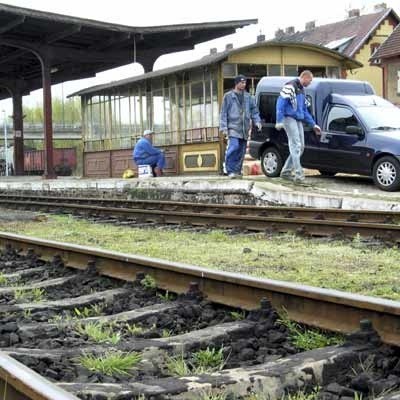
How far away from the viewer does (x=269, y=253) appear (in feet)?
22.4

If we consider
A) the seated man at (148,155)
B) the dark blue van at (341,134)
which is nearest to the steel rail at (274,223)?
the dark blue van at (341,134)

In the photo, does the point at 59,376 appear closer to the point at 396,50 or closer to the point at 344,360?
the point at 344,360

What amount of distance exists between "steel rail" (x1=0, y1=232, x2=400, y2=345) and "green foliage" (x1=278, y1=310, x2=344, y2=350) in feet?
0.15

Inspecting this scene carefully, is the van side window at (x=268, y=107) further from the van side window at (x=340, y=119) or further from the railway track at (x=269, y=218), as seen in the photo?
the railway track at (x=269, y=218)

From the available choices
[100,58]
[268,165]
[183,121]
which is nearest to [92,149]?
[100,58]

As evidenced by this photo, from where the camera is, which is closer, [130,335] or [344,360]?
[344,360]

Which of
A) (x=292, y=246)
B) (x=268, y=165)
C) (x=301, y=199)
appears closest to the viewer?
(x=292, y=246)

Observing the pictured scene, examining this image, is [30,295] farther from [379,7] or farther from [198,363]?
[379,7]

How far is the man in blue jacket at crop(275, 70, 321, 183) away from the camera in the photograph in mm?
13219

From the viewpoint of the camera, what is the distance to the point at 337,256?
6570mm

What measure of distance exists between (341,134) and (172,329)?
425 inches

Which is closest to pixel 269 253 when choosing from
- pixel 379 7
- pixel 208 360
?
pixel 208 360

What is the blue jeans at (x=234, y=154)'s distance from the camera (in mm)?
14648

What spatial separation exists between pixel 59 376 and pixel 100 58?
26279mm
